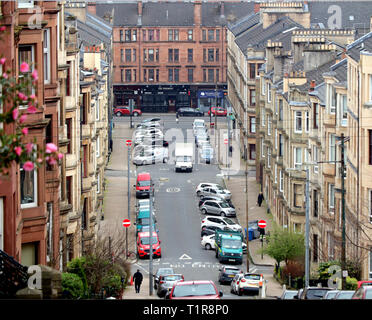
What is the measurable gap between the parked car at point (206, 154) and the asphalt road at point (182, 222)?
1.33 meters

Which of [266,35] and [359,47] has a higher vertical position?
[266,35]

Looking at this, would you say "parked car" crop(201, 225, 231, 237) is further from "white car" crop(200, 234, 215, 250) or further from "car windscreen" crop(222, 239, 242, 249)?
"car windscreen" crop(222, 239, 242, 249)

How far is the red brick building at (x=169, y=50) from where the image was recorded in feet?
479

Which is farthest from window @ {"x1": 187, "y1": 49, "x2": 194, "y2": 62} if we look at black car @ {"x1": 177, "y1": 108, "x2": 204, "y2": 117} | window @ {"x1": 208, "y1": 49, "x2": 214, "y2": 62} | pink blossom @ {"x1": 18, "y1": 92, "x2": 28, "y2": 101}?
pink blossom @ {"x1": 18, "y1": 92, "x2": 28, "y2": 101}

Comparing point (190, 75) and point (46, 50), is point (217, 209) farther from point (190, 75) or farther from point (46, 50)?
point (190, 75)

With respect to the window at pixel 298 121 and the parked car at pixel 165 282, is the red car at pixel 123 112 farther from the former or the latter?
the parked car at pixel 165 282

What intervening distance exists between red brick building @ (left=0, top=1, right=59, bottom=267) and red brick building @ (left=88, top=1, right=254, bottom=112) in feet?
342

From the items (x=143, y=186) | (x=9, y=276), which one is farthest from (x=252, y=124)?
(x=9, y=276)

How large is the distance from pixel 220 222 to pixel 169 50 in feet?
245

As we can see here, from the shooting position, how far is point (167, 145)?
112m

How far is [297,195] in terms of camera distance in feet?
231

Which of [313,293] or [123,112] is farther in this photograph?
[123,112]

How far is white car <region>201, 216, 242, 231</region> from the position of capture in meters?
75.9

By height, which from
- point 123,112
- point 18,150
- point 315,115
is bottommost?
point 18,150
